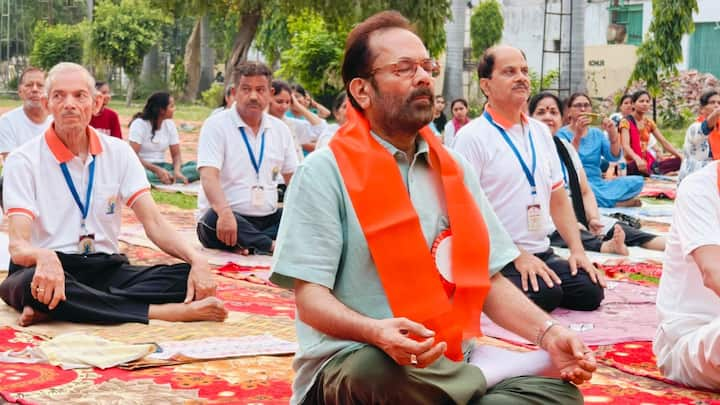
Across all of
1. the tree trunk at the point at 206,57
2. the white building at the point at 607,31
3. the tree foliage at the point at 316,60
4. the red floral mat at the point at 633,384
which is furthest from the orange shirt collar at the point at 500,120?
the tree trunk at the point at 206,57

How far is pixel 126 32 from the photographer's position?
125ft

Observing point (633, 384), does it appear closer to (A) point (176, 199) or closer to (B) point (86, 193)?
(B) point (86, 193)

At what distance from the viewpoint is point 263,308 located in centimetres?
621

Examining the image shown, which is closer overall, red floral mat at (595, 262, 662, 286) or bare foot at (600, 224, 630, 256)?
red floral mat at (595, 262, 662, 286)

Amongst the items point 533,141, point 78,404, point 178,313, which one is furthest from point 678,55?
point 78,404

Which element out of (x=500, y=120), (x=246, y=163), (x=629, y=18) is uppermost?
(x=629, y=18)

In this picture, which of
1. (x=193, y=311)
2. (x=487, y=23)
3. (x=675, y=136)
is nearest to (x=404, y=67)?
(x=193, y=311)

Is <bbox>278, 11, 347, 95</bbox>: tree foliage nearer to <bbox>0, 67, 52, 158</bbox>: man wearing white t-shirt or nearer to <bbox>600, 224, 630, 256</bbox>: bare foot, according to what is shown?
<bbox>0, 67, 52, 158</bbox>: man wearing white t-shirt

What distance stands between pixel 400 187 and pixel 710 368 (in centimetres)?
183

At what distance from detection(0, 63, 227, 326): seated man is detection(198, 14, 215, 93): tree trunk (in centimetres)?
3125

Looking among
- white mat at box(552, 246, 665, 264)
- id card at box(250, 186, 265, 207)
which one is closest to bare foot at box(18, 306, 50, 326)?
→ id card at box(250, 186, 265, 207)

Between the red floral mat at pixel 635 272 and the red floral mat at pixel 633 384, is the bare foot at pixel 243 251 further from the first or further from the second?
the red floral mat at pixel 633 384

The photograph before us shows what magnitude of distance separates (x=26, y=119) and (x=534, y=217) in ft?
17.0

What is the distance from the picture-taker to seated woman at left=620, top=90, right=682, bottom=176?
14.8 metres
